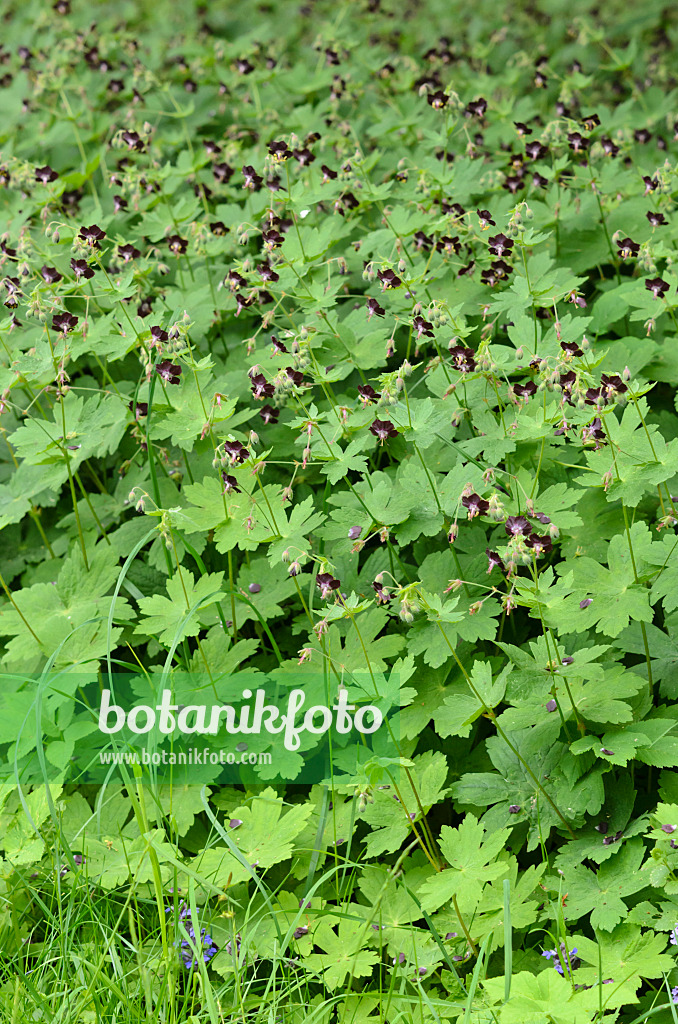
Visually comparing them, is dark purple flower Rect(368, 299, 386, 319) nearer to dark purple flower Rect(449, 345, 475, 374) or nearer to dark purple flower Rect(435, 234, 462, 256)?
dark purple flower Rect(435, 234, 462, 256)

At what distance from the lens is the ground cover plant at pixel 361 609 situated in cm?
232

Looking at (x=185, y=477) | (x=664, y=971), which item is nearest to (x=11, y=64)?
(x=185, y=477)

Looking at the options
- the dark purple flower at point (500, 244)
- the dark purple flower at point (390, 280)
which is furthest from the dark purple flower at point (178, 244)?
the dark purple flower at point (500, 244)

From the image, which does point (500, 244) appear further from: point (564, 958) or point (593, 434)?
point (564, 958)

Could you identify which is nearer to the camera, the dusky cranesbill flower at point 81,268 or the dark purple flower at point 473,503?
the dark purple flower at point 473,503

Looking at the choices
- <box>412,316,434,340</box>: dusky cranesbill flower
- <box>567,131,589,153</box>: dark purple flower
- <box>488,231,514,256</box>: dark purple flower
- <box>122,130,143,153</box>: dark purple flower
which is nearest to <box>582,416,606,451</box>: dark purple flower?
<box>412,316,434,340</box>: dusky cranesbill flower

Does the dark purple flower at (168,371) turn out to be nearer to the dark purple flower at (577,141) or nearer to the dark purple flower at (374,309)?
the dark purple flower at (374,309)

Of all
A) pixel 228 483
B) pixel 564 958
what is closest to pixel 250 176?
pixel 228 483

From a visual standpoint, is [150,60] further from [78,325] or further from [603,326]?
[603,326]

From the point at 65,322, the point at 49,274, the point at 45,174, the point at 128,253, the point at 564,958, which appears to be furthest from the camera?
the point at 45,174

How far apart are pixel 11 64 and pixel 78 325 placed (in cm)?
432

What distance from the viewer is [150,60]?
19.4 feet

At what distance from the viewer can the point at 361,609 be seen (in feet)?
7.84

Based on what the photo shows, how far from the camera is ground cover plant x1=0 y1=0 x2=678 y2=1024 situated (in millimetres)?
2324
